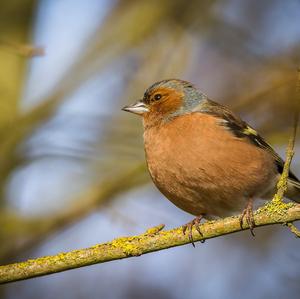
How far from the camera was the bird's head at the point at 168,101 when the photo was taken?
6.52m

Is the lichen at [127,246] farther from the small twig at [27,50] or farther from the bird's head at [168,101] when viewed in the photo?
the small twig at [27,50]

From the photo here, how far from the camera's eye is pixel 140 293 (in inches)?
323

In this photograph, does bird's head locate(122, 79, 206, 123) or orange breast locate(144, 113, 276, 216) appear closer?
orange breast locate(144, 113, 276, 216)

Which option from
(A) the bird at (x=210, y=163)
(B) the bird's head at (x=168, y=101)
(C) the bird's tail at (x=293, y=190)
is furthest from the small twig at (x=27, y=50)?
(C) the bird's tail at (x=293, y=190)

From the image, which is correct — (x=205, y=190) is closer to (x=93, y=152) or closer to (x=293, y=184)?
(x=293, y=184)

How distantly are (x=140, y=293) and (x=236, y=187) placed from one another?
317 centimetres

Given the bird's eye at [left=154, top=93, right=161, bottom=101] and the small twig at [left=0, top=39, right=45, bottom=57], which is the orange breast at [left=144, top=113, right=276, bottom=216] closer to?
the bird's eye at [left=154, top=93, right=161, bottom=101]

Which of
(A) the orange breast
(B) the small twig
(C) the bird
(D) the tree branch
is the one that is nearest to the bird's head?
(C) the bird

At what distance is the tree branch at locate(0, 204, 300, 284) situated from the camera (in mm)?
4289

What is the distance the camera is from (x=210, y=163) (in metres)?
5.55

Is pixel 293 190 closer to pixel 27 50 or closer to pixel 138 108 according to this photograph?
pixel 138 108

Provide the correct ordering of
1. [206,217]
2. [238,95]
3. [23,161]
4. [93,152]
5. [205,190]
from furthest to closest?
[238,95] < [93,152] < [23,161] < [206,217] < [205,190]

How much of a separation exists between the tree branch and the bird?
2.49 feet

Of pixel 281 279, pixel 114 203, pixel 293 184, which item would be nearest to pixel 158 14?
pixel 114 203
